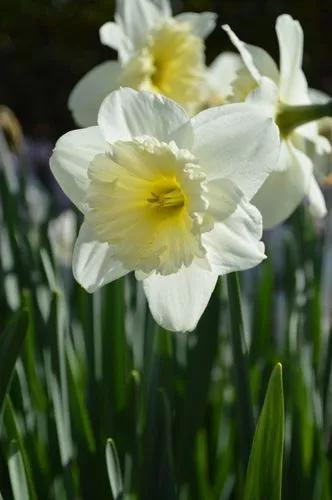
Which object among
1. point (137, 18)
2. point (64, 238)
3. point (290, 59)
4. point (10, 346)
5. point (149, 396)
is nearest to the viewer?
point (10, 346)

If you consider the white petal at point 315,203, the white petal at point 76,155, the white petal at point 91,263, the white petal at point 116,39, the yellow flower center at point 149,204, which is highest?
the white petal at point 116,39

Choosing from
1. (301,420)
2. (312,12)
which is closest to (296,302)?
(301,420)

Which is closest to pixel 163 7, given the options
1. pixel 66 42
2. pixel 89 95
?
pixel 89 95

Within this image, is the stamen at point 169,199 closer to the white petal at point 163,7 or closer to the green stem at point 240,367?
the green stem at point 240,367

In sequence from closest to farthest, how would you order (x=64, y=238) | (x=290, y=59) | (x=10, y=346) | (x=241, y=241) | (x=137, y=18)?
1. (x=241, y=241)
2. (x=10, y=346)
3. (x=290, y=59)
4. (x=137, y=18)
5. (x=64, y=238)

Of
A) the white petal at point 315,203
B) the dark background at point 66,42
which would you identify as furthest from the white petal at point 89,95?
the dark background at point 66,42

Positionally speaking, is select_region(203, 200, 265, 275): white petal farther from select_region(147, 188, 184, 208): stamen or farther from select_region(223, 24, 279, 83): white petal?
select_region(223, 24, 279, 83): white petal

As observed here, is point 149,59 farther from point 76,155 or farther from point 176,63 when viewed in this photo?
point 76,155
